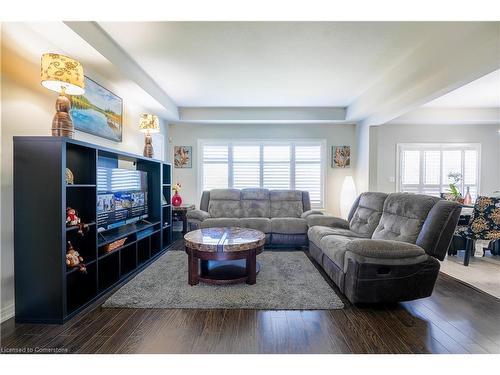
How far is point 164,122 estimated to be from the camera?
5328 mm

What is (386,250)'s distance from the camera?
6.68ft

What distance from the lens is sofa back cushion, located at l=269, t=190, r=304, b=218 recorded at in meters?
4.61

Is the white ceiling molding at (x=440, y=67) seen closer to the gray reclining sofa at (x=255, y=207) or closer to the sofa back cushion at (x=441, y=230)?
the sofa back cushion at (x=441, y=230)

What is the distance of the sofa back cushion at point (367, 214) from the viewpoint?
3.04 m

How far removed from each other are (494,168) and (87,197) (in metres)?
8.06

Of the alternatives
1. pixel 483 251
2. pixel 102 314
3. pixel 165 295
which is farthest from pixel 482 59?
pixel 102 314

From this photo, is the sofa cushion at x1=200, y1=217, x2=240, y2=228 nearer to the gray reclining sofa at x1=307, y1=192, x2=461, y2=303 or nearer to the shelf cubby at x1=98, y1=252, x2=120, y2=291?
the shelf cubby at x1=98, y1=252, x2=120, y2=291

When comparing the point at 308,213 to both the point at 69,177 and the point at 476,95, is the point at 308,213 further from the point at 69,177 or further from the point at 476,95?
the point at 476,95

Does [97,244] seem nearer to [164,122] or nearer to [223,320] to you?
[223,320]

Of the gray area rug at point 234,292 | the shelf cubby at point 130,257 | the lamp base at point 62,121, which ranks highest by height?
the lamp base at point 62,121

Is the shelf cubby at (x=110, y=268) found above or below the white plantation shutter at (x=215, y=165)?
below

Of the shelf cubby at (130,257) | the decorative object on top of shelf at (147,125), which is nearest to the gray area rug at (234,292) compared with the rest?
the shelf cubby at (130,257)

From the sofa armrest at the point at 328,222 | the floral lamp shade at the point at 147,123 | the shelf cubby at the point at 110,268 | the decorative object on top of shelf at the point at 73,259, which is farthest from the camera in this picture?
the floral lamp shade at the point at 147,123

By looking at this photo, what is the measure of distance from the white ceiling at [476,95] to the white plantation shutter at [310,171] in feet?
8.05
